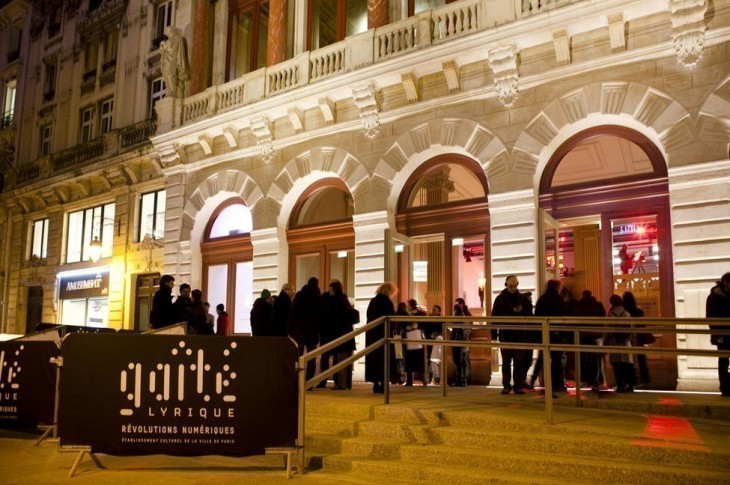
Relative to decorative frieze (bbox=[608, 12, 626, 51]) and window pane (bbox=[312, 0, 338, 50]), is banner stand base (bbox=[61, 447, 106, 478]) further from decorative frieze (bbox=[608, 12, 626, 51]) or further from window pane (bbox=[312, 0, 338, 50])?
window pane (bbox=[312, 0, 338, 50])

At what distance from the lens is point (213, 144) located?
17906 mm

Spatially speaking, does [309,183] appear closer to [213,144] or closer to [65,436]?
[213,144]

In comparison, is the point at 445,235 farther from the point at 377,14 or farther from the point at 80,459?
the point at 80,459

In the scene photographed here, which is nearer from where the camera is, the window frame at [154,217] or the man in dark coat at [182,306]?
the man in dark coat at [182,306]

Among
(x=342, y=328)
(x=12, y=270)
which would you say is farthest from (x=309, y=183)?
(x=12, y=270)

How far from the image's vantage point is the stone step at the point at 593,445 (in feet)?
18.9

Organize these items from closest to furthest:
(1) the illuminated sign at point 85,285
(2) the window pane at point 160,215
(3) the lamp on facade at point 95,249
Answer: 1. (2) the window pane at point 160,215
2. (3) the lamp on facade at point 95,249
3. (1) the illuminated sign at point 85,285

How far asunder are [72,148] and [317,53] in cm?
1316

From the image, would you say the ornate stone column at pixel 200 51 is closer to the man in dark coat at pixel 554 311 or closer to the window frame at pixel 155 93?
the window frame at pixel 155 93

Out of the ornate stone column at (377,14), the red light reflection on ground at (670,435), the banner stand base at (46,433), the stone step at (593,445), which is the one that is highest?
the ornate stone column at (377,14)

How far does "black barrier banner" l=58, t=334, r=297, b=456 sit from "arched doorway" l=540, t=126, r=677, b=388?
23.1 ft

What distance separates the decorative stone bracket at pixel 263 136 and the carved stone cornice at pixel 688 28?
9.48m

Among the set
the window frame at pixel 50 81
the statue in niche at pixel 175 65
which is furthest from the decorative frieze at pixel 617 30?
the window frame at pixel 50 81

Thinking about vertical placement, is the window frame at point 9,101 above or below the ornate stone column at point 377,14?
above
